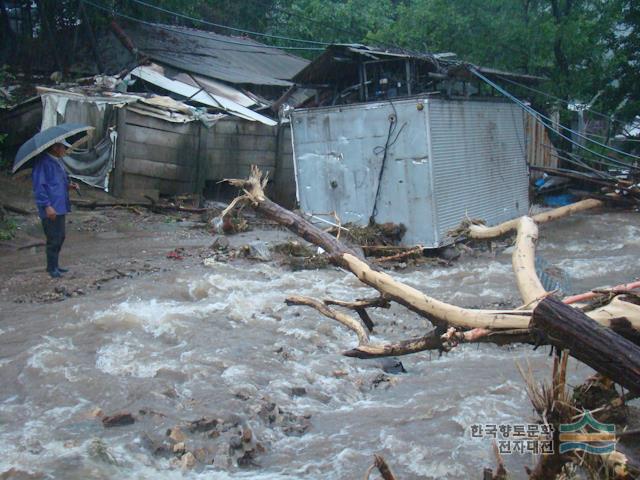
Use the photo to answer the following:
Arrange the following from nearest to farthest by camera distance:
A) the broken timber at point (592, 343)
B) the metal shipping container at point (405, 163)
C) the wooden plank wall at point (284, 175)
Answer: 1. the broken timber at point (592, 343)
2. the metal shipping container at point (405, 163)
3. the wooden plank wall at point (284, 175)

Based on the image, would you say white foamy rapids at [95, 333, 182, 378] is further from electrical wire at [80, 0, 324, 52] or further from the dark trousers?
electrical wire at [80, 0, 324, 52]

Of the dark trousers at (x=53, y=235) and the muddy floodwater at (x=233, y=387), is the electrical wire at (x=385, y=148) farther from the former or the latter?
the dark trousers at (x=53, y=235)

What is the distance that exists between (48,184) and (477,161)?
776 cm

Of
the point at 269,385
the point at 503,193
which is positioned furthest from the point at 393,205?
the point at 269,385

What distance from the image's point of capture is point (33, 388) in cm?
573

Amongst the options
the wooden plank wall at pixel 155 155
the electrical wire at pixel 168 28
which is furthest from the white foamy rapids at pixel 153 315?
the electrical wire at pixel 168 28

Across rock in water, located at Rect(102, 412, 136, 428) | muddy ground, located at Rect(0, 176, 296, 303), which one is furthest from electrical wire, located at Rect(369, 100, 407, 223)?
rock in water, located at Rect(102, 412, 136, 428)

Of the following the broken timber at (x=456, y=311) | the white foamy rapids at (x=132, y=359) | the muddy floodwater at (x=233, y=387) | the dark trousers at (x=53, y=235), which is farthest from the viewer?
the dark trousers at (x=53, y=235)

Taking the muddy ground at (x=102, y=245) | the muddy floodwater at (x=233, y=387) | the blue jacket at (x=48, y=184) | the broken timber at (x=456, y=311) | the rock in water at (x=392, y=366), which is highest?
the blue jacket at (x=48, y=184)

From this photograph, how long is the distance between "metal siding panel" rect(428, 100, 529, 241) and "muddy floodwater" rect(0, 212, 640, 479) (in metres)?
2.78

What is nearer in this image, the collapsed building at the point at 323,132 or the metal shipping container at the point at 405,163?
the metal shipping container at the point at 405,163

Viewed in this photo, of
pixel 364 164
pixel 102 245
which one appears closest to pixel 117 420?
pixel 102 245

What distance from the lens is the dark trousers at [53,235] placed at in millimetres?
8349

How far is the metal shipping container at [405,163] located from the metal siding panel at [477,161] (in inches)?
0.7
